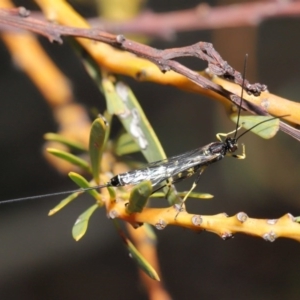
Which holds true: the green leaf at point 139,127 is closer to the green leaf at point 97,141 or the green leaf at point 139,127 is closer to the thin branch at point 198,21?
the green leaf at point 97,141

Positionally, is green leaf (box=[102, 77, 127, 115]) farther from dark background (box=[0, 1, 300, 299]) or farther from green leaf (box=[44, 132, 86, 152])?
dark background (box=[0, 1, 300, 299])

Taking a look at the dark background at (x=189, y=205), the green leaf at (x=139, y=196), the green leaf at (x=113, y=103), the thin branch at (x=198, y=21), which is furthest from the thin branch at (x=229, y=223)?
the dark background at (x=189, y=205)

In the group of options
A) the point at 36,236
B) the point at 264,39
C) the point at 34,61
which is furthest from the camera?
the point at 36,236

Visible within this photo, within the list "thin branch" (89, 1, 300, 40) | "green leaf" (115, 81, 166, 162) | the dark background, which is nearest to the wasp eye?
"green leaf" (115, 81, 166, 162)

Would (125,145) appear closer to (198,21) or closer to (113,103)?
(113,103)

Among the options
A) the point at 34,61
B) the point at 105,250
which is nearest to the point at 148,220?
the point at 34,61

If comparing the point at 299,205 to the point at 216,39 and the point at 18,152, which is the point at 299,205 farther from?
the point at 18,152

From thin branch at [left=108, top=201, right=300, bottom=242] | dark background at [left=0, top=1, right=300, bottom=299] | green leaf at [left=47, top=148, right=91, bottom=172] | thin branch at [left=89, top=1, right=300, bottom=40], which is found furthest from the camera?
dark background at [left=0, top=1, right=300, bottom=299]
